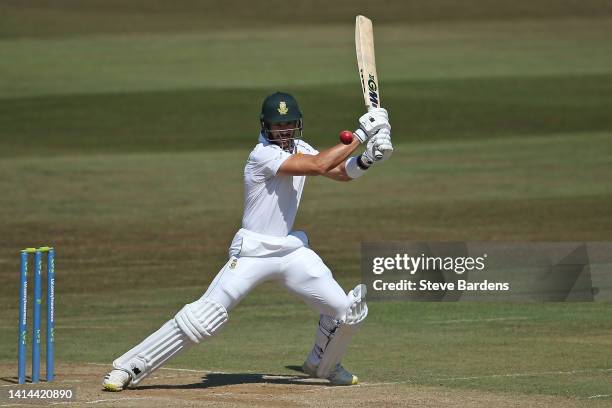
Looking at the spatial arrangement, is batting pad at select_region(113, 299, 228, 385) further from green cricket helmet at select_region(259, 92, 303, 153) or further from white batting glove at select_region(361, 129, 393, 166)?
white batting glove at select_region(361, 129, 393, 166)

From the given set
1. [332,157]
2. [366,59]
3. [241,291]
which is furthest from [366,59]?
[241,291]

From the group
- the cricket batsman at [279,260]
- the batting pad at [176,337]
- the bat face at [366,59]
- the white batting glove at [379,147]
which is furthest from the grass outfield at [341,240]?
the bat face at [366,59]

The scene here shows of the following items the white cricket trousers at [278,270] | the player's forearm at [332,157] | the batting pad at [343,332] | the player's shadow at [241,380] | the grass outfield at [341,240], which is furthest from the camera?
the grass outfield at [341,240]

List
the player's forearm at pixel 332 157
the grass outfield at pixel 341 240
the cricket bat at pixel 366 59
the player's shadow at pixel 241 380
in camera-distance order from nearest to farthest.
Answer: the player's forearm at pixel 332 157 → the player's shadow at pixel 241 380 → the cricket bat at pixel 366 59 → the grass outfield at pixel 341 240

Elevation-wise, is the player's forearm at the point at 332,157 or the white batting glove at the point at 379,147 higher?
Answer: the white batting glove at the point at 379,147

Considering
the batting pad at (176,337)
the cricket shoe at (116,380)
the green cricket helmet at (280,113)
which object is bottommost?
the cricket shoe at (116,380)

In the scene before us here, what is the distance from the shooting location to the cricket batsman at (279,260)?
368 inches

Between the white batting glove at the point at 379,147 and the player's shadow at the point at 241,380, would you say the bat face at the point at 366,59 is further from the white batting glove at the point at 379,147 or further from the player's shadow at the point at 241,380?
the player's shadow at the point at 241,380

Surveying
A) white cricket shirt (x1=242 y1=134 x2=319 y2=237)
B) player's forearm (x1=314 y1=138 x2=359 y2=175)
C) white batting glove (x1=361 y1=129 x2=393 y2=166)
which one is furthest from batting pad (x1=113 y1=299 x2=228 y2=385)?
white batting glove (x1=361 y1=129 x2=393 y2=166)

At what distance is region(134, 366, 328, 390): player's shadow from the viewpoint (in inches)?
385

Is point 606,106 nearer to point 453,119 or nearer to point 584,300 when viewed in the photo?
point 453,119

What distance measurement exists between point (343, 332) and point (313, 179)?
49.8ft

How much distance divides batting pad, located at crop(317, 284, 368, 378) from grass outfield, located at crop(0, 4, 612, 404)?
36cm

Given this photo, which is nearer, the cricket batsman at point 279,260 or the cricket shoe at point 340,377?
the cricket batsman at point 279,260
